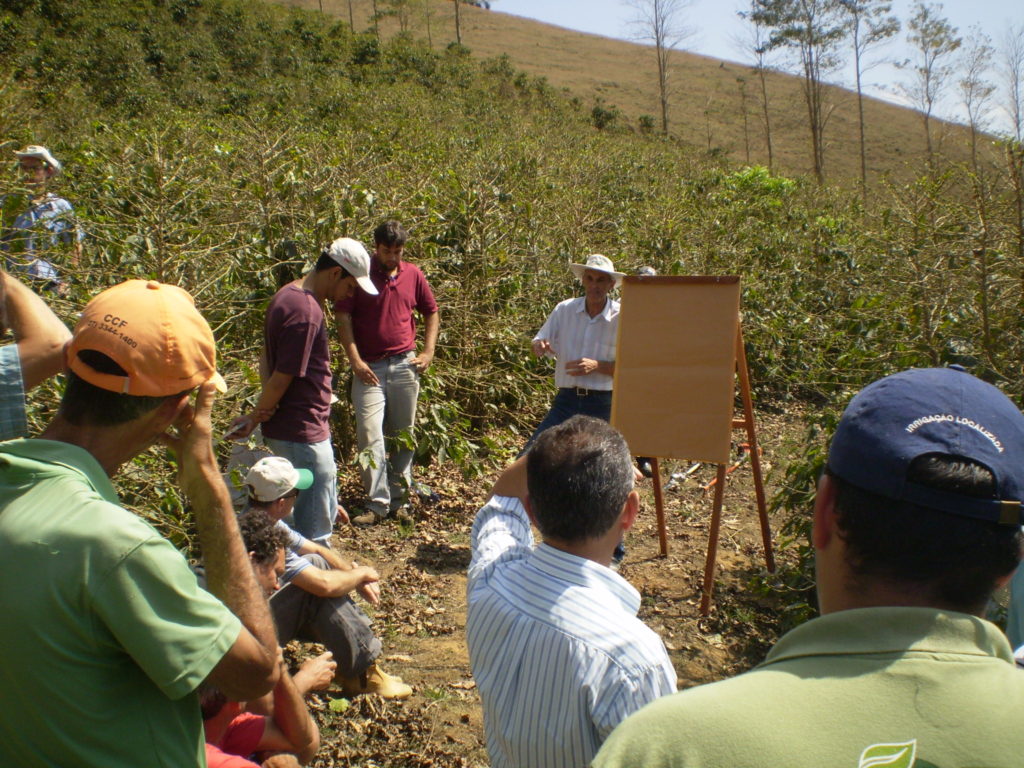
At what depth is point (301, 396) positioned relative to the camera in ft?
12.8

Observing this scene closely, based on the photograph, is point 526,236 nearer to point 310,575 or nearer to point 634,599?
point 310,575

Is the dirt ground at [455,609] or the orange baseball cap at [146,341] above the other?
the orange baseball cap at [146,341]

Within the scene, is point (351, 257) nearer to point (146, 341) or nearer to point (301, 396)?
point (301, 396)

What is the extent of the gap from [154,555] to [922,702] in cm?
104

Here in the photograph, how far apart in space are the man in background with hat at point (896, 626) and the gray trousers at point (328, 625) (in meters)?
2.60

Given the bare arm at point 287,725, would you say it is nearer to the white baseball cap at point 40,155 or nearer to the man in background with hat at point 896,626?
the man in background with hat at point 896,626

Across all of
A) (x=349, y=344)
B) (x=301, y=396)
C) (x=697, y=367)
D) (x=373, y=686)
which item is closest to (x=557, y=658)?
(x=373, y=686)

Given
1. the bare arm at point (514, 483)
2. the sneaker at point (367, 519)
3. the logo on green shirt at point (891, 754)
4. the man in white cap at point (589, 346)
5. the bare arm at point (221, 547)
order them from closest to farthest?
the logo on green shirt at point (891, 754)
the bare arm at point (221, 547)
the bare arm at point (514, 483)
the man in white cap at point (589, 346)
the sneaker at point (367, 519)

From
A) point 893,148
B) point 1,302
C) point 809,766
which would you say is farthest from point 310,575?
point 893,148

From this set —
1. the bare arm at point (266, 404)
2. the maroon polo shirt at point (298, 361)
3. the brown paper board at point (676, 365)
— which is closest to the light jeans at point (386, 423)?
the maroon polo shirt at point (298, 361)

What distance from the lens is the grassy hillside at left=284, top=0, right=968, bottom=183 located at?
153ft

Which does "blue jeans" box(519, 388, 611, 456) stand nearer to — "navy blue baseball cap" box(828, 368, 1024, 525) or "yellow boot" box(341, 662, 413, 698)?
"yellow boot" box(341, 662, 413, 698)

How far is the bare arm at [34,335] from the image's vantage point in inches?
74.7

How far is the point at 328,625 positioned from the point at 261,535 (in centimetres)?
67
